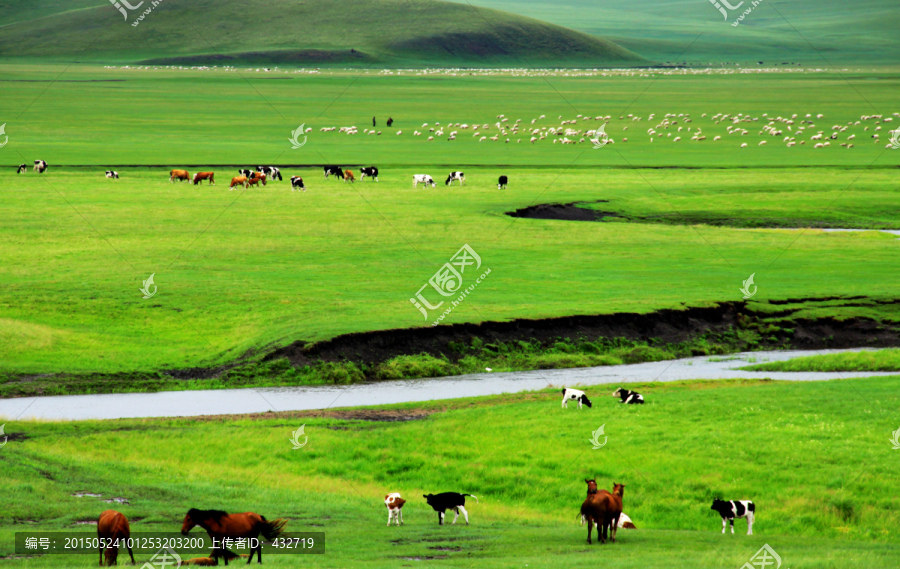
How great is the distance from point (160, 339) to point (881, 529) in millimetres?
24418

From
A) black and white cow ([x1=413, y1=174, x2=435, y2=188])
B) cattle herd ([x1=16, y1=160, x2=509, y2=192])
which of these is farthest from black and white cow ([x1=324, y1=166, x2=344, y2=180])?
black and white cow ([x1=413, y1=174, x2=435, y2=188])

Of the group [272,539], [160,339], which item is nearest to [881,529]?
[272,539]

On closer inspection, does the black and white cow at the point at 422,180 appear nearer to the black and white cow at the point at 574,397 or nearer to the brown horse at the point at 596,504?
the black and white cow at the point at 574,397

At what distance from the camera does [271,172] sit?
74.4 meters

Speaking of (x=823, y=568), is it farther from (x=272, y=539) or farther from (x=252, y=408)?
(x=252, y=408)

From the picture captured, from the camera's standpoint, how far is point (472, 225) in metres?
54.3
